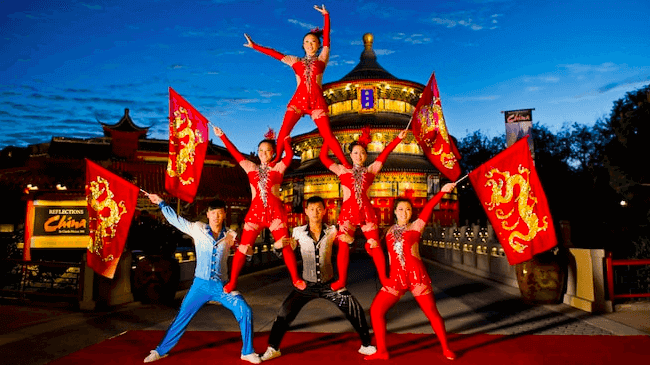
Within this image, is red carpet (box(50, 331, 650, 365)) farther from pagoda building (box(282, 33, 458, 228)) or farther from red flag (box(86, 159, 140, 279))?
pagoda building (box(282, 33, 458, 228))

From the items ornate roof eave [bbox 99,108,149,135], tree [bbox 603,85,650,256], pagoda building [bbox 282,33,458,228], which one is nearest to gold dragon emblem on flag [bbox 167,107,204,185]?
tree [bbox 603,85,650,256]

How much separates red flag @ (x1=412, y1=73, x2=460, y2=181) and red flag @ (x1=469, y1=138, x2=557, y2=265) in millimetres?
507

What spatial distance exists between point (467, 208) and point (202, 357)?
42.2 metres

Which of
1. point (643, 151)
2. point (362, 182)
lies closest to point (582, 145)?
point (643, 151)

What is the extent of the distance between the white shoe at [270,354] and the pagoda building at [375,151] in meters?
27.0

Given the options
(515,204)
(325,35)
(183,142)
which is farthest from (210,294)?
(515,204)

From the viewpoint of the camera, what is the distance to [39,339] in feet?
22.2

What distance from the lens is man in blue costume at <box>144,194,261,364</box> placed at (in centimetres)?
536

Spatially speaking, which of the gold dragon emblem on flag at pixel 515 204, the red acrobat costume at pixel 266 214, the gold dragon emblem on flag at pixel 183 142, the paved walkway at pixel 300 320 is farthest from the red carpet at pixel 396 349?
the gold dragon emblem on flag at pixel 183 142

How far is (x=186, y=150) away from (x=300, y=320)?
3.70 metres

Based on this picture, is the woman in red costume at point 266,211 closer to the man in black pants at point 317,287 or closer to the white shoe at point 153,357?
the man in black pants at point 317,287

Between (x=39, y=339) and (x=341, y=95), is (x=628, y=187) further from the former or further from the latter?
(x=341, y=95)

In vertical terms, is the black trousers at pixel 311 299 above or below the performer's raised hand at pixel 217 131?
below

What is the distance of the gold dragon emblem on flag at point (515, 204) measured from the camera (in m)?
5.72
